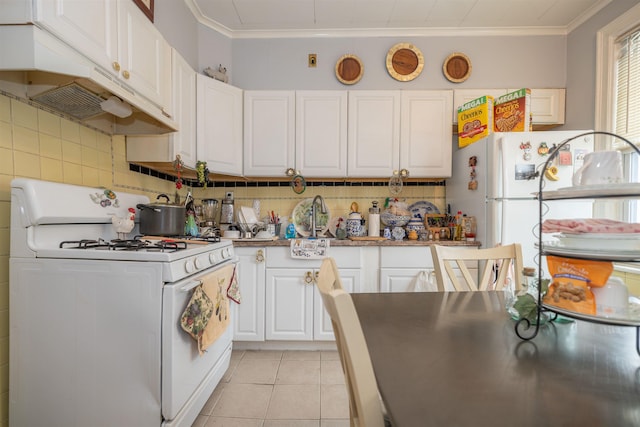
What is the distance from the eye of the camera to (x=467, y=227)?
92.0 inches

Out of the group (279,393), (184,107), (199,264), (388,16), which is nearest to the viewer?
(199,264)

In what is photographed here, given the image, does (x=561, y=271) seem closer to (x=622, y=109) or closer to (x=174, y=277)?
(x=174, y=277)

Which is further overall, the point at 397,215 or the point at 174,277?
the point at 397,215

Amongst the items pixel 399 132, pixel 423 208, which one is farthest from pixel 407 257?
pixel 399 132

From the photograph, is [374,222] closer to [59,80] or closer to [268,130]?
[268,130]

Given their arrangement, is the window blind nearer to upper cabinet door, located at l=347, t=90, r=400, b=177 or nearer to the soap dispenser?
upper cabinet door, located at l=347, t=90, r=400, b=177

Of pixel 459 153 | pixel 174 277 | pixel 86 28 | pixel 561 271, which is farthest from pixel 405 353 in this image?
pixel 459 153

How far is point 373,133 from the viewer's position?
2.54m

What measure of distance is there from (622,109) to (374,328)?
2.67 metres

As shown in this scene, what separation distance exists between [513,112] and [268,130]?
1.97m

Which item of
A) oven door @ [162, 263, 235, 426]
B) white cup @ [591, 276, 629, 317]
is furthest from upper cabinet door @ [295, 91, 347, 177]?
white cup @ [591, 276, 629, 317]

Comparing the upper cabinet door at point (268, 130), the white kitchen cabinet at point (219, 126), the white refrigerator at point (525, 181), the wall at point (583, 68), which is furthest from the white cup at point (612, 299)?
the wall at point (583, 68)

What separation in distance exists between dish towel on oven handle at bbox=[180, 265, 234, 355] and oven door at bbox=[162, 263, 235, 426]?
25 millimetres

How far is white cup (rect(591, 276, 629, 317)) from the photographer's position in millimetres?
594
